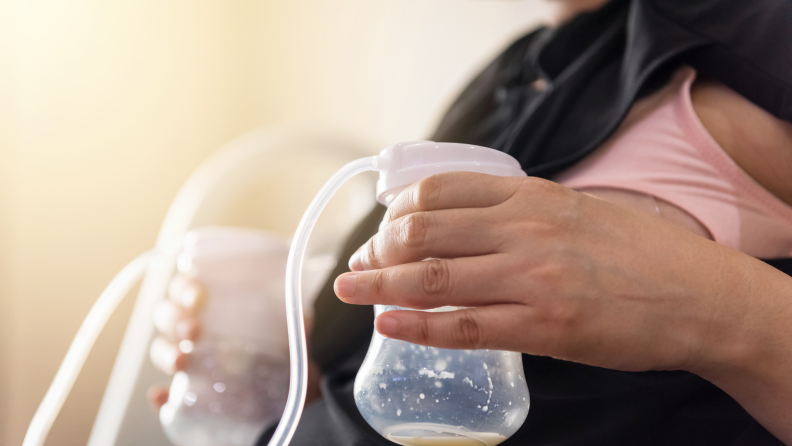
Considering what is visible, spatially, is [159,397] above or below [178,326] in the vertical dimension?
below

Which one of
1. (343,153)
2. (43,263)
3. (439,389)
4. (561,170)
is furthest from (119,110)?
(439,389)

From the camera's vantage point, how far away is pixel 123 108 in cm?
185

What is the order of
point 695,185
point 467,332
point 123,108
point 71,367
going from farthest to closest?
1. point 123,108
2. point 71,367
3. point 695,185
4. point 467,332

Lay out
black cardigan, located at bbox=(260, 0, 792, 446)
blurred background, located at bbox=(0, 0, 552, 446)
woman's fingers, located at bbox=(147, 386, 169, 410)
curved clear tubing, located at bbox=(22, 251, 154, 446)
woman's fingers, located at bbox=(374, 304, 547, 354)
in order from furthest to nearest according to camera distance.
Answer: blurred background, located at bbox=(0, 0, 552, 446) < woman's fingers, located at bbox=(147, 386, 169, 410) < curved clear tubing, located at bbox=(22, 251, 154, 446) < black cardigan, located at bbox=(260, 0, 792, 446) < woman's fingers, located at bbox=(374, 304, 547, 354)

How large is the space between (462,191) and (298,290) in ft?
0.52

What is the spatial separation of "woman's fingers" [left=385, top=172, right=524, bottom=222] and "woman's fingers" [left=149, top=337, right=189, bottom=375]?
0.51 metres

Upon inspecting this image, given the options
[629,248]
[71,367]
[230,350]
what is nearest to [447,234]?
[629,248]

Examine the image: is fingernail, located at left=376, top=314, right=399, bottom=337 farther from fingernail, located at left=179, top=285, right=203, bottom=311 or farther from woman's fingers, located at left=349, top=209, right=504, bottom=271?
fingernail, located at left=179, top=285, right=203, bottom=311

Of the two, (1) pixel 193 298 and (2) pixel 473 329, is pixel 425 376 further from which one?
(1) pixel 193 298

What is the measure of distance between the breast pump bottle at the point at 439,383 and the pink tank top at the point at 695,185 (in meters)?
0.16

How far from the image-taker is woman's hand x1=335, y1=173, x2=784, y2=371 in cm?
35

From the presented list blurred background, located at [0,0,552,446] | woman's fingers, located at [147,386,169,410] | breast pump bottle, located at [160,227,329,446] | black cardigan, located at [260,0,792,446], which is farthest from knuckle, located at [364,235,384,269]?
blurred background, located at [0,0,552,446]

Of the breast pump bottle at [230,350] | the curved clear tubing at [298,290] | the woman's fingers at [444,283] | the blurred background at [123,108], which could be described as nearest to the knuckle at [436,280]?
the woman's fingers at [444,283]

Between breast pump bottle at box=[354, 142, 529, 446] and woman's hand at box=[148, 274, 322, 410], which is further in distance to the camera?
Result: woman's hand at box=[148, 274, 322, 410]
